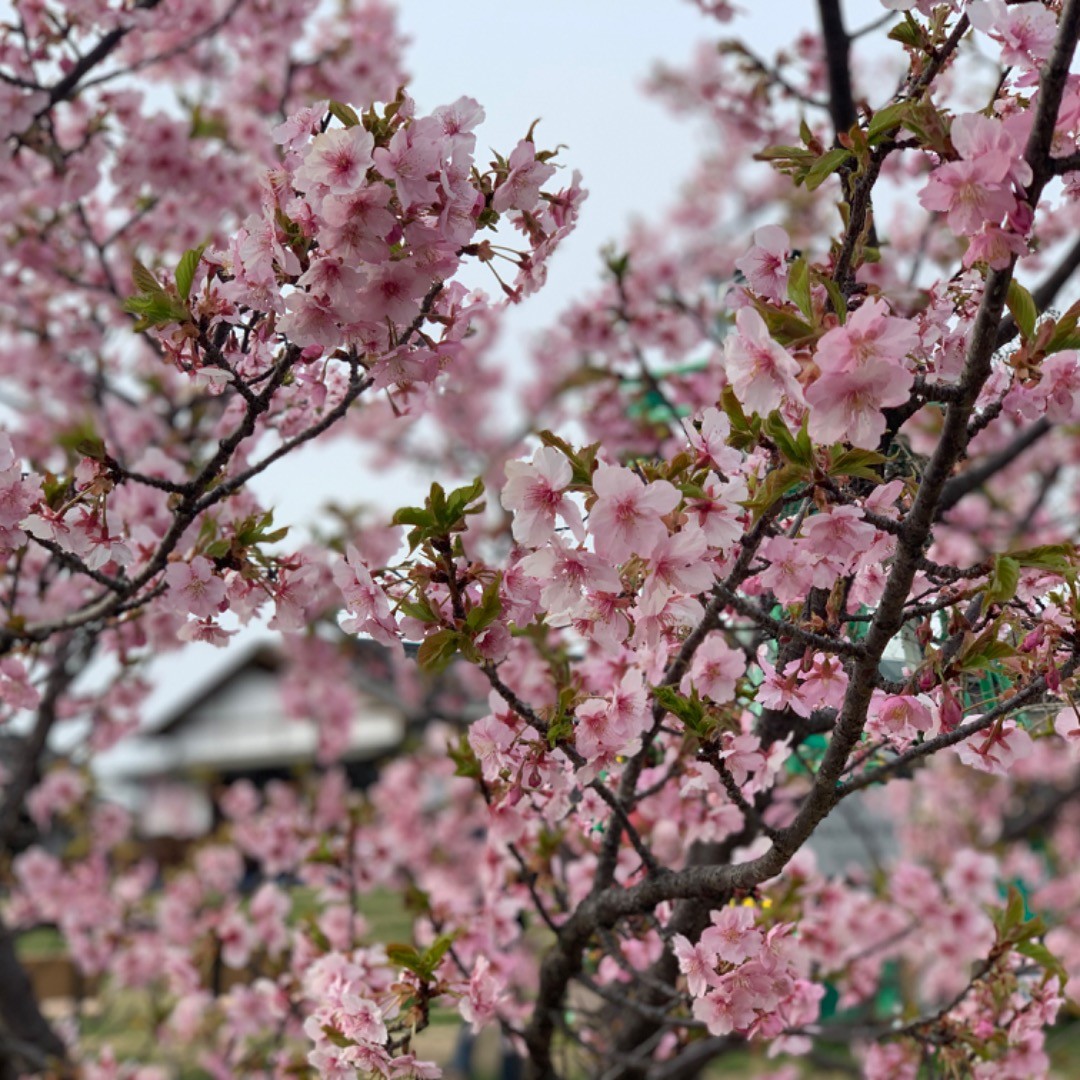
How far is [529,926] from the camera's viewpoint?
11.8 feet

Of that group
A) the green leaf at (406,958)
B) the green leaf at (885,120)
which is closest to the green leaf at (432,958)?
the green leaf at (406,958)

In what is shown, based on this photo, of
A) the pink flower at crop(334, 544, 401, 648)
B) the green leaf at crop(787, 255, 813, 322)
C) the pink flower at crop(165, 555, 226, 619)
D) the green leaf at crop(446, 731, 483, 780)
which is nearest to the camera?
the green leaf at crop(787, 255, 813, 322)

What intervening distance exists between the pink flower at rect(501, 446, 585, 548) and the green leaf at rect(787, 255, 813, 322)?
1.27 feet

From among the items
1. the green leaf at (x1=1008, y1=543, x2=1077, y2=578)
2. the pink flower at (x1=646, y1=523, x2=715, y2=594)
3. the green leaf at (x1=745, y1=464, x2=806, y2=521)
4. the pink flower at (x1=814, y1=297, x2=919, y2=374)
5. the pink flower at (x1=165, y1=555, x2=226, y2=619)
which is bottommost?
the green leaf at (x1=1008, y1=543, x2=1077, y2=578)

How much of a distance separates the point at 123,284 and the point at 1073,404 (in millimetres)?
5092

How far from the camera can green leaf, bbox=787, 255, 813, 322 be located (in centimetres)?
139

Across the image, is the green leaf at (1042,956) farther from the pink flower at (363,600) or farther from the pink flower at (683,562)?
the pink flower at (363,600)

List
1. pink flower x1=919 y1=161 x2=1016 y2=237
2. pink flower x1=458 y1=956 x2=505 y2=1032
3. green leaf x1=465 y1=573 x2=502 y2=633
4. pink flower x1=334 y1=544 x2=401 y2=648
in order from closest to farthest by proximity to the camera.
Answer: pink flower x1=919 y1=161 x2=1016 y2=237 < green leaf x1=465 y1=573 x2=502 y2=633 < pink flower x1=334 y1=544 x2=401 y2=648 < pink flower x1=458 y1=956 x2=505 y2=1032

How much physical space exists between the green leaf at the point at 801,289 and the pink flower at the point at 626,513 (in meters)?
0.29

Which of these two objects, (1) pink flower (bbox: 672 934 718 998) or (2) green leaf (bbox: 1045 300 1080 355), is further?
(1) pink flower (bbox: 672 934 718 998)

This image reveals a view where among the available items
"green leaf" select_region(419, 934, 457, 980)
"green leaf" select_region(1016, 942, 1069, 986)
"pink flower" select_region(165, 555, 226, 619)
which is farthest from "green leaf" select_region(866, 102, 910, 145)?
"green leaf" select_region(1016, 942, 1069, 986)

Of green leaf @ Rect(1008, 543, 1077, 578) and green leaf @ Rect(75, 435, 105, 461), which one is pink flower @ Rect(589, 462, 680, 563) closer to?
green leaf @ Rect(1008, 543, 1077, 578)

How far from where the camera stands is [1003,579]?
1.41 m

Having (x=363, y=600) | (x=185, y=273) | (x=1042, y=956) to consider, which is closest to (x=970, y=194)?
(x=363, y=600)
